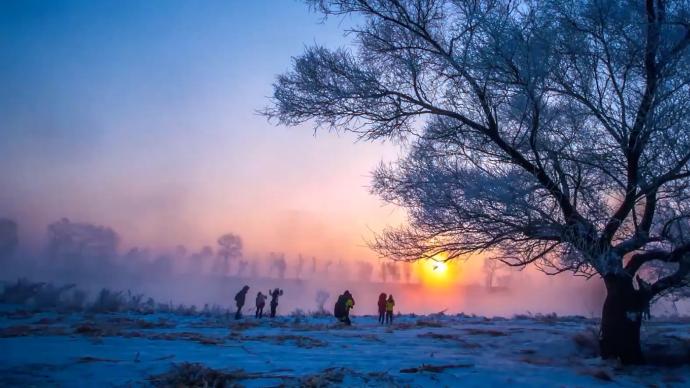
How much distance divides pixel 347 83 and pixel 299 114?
101cm

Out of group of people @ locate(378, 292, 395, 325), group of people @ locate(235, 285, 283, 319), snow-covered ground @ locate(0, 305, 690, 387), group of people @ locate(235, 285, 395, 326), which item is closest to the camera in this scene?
snow-covered ground @ locate(0, 305, 690, 387)

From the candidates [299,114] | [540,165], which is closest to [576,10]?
[540,165]

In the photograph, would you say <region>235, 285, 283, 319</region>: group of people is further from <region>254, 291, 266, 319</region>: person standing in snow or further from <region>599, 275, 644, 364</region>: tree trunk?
<region>599, 275, 644, 364</region>: tree trunk

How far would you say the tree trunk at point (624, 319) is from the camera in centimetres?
841

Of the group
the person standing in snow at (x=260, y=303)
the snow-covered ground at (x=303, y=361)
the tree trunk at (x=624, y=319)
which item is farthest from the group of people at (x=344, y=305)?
the tree trunk at (x=624, y=319)

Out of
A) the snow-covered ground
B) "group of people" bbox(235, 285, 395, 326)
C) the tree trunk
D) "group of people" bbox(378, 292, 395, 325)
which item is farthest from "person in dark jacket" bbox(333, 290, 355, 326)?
the tree trunk

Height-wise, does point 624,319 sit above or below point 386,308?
above

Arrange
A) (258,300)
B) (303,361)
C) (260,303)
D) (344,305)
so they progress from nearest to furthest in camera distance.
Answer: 1. (303,361)
2. (344,305)
3. (260,303)
4. (258,300)

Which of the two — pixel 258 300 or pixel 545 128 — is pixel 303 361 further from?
pixel 258 300

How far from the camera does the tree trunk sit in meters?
8.41

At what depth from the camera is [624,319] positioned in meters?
8.45

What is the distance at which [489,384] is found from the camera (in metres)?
6.55

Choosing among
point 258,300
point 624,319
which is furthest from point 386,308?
point 624,319

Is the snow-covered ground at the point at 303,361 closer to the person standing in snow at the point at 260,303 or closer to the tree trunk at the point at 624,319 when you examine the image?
the tree trunk at the point at 624,319
